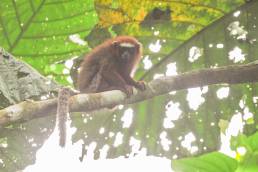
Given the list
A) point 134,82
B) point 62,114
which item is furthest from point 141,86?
point 62,114

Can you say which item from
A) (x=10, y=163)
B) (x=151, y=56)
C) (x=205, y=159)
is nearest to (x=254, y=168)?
(x=205, y=159)

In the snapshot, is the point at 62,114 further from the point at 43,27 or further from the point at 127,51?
the point at 127,51

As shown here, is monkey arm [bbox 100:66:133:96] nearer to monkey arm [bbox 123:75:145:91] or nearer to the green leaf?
monkey arm [bbox 123:75:145:91]

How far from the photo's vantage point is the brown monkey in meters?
4.65

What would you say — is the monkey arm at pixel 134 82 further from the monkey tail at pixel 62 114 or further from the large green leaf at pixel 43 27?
the monkey tail at pixel 62 114

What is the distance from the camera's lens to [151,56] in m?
4.63

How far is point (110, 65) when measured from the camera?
4797mm

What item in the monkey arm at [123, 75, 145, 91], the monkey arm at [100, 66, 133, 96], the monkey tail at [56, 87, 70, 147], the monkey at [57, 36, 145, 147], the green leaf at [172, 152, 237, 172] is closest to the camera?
the green leaf at [172, 152, 237, 172]

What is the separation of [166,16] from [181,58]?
0.32 m

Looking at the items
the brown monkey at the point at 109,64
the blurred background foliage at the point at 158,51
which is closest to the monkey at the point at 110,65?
the brown monkey at the point at 109,64

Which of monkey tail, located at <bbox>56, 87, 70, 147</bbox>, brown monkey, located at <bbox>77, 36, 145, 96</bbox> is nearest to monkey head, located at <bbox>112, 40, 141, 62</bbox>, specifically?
brown monkey, located at <bbox>77, 36, 145, 96</bbox>

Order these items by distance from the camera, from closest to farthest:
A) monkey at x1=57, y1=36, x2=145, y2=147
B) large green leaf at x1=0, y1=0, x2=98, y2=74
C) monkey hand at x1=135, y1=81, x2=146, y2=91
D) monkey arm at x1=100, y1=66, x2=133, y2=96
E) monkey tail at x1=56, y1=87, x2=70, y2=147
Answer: monkey tail at x1=56, y1=87, x2=70, y2=147 < monkey hand at x1=135, y1=81, x2=146, y2=91 < large green leaf at x1=0, y1=0, x2=98, y2=74 < monkey arm at x1=100, y1=66, x2=133, y2=96 < monkey at x1=57, y1=36, x2=145, y2=147

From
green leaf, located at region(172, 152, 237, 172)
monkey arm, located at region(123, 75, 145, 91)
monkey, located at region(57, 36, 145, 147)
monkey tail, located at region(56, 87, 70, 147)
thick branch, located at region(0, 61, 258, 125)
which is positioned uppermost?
monkey, located at region(57, 36, 145, 147)

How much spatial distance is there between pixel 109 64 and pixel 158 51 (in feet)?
1.47
